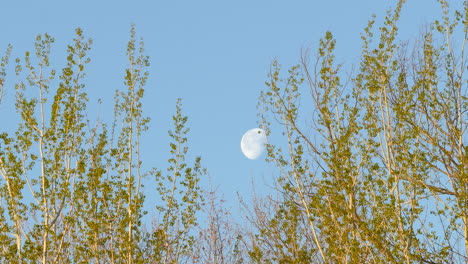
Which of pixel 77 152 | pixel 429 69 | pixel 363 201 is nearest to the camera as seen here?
pixel 363 201

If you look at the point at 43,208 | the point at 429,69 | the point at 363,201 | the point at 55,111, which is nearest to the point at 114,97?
the point at 55,111

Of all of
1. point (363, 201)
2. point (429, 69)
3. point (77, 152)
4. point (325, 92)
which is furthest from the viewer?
point (429, 69)

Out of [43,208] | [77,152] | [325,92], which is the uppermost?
[325,92]

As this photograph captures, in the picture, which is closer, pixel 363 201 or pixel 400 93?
pixel 363 201

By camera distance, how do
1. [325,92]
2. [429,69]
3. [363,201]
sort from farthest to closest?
[429,69]
[325,92]
[363,201]

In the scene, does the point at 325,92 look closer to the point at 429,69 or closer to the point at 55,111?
the point at 429,69

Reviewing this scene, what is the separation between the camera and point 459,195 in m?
10.4

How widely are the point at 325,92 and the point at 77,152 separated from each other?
407 cm

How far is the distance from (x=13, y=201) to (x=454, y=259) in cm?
694

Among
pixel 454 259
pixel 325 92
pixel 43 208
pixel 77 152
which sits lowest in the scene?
pixel 454 259

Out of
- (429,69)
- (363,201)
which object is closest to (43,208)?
(363,201)

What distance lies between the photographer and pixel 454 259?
11.2 metres

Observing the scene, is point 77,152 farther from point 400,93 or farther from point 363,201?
point 400,93

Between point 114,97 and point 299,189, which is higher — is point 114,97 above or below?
above
